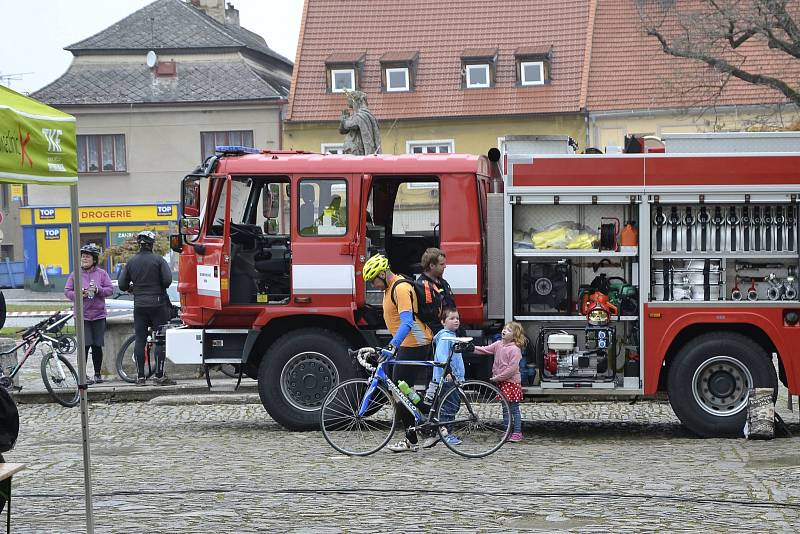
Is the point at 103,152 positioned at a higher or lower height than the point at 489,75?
lower

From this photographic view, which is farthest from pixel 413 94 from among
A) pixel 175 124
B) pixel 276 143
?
pixel 175 124

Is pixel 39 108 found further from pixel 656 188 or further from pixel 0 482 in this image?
pixel 656 188

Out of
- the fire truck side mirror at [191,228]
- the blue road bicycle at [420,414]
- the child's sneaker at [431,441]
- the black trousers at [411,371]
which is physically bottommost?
the child's sneaker at [431,441]

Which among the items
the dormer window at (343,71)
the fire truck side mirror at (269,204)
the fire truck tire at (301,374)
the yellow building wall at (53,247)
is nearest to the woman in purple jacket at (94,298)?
the fire truck side mirror at (269,204)

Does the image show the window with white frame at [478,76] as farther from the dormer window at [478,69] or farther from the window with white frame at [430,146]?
the window with white frame at [430,146]

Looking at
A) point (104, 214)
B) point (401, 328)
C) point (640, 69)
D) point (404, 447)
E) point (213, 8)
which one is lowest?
point (404, 447)

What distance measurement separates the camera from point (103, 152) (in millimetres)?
51250

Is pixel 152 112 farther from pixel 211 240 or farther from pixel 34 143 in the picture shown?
pixel 34 143

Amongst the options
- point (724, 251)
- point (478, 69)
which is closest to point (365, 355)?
point (724, 251)

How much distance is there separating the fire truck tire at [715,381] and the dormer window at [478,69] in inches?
1406

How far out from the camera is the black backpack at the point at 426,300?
12281mm

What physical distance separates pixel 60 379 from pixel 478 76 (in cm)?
3311

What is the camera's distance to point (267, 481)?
10.3 metres

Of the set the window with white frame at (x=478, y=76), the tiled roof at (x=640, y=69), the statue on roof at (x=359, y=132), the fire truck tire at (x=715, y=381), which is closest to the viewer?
the fire truck tire at (x=715, y=381)
